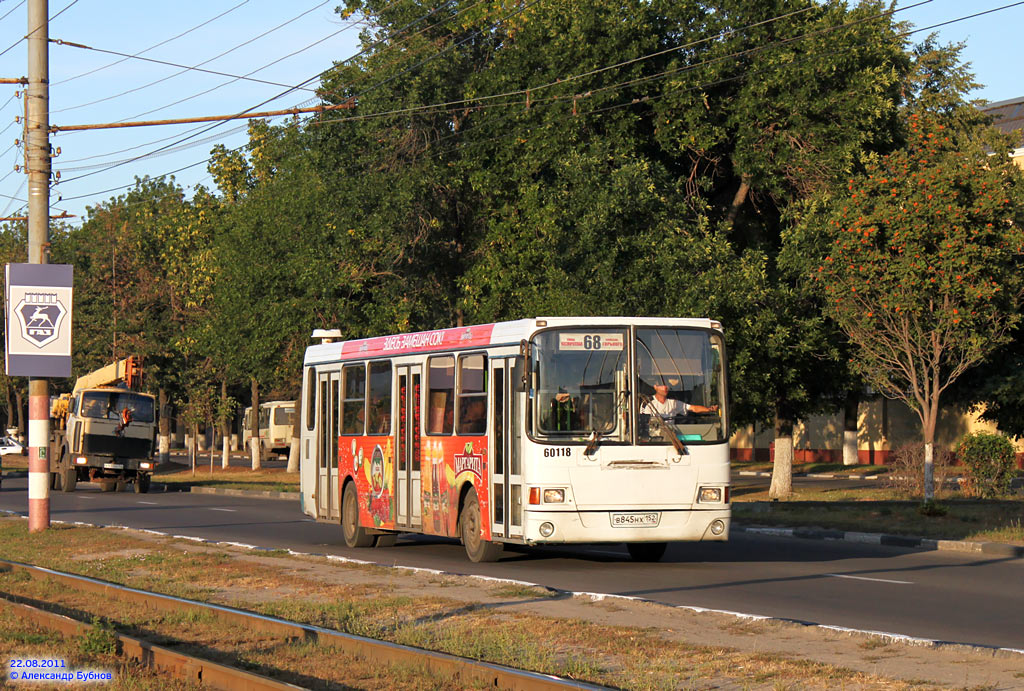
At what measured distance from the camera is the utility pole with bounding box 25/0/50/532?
74.6ft

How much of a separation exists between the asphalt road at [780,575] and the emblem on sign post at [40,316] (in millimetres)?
4373

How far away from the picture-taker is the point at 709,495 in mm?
16766

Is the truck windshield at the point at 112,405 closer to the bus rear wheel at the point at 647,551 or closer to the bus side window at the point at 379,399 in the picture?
the bus side window at the point at 379,399

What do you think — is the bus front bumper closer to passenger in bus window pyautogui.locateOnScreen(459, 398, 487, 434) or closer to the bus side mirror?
the bus side mirror

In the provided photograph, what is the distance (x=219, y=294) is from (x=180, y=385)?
16552 millimetres

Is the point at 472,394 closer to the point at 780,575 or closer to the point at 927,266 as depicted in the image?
the point at 780,575

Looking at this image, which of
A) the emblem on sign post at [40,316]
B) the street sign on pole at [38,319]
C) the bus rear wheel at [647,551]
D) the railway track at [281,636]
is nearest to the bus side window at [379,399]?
the bus rear wheel at [647,551]

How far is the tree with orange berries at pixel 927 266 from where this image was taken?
23844 mm

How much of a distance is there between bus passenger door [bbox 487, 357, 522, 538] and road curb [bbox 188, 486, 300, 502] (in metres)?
21.3

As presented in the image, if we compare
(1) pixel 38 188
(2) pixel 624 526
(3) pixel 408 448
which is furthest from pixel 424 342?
(1) pixel 38 188

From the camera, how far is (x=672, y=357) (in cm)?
1677

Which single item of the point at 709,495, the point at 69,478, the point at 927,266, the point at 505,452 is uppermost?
the point at 927,266

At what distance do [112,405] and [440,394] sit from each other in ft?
90.1

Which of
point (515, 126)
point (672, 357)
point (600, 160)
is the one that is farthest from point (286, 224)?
point (672, 357)
